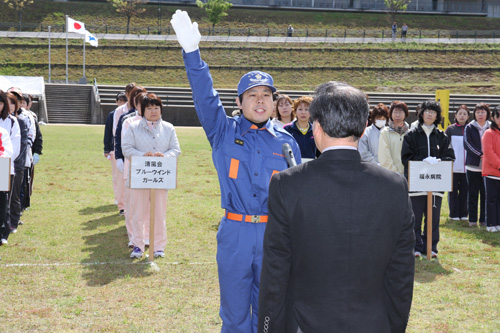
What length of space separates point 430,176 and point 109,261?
4523 millimetres

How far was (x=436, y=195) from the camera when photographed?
7.54 m

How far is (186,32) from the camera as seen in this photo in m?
3.45

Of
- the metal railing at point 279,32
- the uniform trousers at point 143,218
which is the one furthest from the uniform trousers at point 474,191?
the metal railing at point 279,32

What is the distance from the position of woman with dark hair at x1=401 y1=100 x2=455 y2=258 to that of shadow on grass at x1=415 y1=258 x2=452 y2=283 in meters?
0.27

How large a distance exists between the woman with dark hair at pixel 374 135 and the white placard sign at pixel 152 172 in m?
3.07

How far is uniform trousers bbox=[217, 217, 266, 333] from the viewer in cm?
347

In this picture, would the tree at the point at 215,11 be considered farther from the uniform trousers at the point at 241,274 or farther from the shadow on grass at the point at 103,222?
the uniform trousers at the point at 241,274

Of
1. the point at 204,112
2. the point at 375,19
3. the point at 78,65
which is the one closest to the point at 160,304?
the point at 204,112

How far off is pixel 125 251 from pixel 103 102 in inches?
1223

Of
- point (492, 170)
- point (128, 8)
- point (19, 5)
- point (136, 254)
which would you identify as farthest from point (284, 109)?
point (19, 5)

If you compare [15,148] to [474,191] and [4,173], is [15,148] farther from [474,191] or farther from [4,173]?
[474,191]

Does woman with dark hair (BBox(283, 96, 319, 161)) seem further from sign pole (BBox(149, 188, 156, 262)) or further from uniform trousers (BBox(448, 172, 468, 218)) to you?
uniform trousers (BBox(448, 172, 468, 218))

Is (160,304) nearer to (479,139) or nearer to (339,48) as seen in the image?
(479,139)

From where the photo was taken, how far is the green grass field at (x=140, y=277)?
5.10 m
